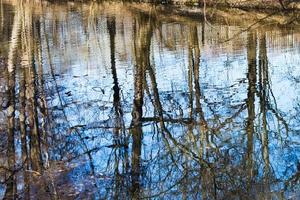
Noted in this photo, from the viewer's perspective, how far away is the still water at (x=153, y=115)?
25.2 feet

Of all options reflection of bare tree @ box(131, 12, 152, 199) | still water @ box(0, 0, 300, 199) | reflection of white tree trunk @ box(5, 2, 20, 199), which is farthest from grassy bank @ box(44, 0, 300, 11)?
A: reflection of white tree trunk @ box(5, 2, 20, 199)

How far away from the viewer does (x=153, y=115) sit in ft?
35.7

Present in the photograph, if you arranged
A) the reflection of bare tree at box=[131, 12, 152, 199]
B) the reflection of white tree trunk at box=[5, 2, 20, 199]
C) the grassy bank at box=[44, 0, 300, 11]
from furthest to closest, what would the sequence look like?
the grassy bank at box=[44, 0, 300, 11]
the reflection of bare tree at box=[131, 12, 152, 199]
the reflection of white tree trunk at box=[5, 2, 20, 199]

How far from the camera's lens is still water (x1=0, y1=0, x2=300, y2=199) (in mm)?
7676

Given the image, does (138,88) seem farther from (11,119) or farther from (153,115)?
(11,119)

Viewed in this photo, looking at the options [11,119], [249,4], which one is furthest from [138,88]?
[249,4]

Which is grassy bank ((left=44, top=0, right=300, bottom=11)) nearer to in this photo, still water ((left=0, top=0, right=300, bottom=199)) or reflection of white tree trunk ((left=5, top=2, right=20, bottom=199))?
still water ((left=0, top=0, right=300, bottom=199))

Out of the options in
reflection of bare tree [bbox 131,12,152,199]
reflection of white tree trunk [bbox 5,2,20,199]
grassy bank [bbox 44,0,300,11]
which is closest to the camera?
reflection of white tree trunk [bbox 5,2,20,199]

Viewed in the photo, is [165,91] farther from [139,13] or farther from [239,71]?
[139,13]

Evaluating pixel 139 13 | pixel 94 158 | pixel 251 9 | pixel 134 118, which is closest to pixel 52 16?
pixel 139 13

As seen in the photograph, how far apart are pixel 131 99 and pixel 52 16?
1852 cm

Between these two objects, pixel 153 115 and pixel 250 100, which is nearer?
pixel 153 115

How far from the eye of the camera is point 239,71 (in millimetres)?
14141

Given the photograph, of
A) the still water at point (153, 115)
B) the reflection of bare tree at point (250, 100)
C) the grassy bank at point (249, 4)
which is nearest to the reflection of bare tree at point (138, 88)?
the still water at point (153, 115)
